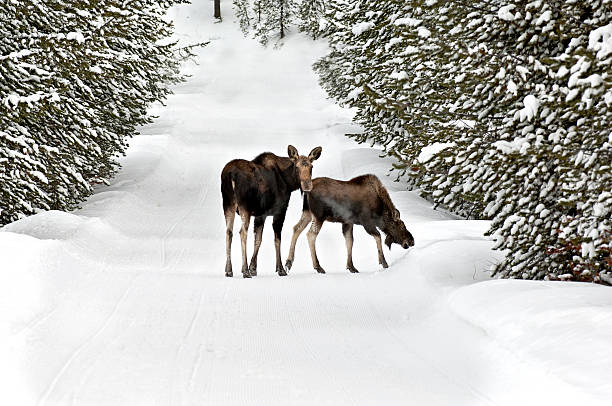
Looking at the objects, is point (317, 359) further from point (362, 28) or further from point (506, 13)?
point (362, 28)

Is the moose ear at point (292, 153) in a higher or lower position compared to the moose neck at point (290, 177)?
higher

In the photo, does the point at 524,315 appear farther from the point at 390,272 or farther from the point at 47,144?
the point at 47,144

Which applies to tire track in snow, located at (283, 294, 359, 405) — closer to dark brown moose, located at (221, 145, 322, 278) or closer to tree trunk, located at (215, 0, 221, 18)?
dark brown moose, located at (221, 145, 322, 278)

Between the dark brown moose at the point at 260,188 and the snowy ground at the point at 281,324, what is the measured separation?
64 centimetres

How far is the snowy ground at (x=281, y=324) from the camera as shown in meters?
6.42

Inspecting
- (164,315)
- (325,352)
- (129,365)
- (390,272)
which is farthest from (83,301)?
(390,272)

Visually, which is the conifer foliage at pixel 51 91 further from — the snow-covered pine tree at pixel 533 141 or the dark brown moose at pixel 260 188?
the snow-covered pine tree at pixel 533 141

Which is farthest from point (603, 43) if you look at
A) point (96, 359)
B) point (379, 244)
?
point (96, 359)

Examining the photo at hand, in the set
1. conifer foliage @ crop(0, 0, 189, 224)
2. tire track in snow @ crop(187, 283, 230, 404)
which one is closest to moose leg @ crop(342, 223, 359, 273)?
tire track in snow @ crop(187, 283, 230, 404)

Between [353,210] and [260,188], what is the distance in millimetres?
1637

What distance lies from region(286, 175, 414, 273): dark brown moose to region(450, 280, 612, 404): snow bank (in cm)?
338

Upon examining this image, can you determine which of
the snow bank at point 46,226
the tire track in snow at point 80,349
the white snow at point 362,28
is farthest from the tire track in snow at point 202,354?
the white snow at point 362,28

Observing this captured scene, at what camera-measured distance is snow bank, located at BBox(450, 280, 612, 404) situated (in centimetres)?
611

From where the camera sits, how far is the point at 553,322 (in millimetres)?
7234
